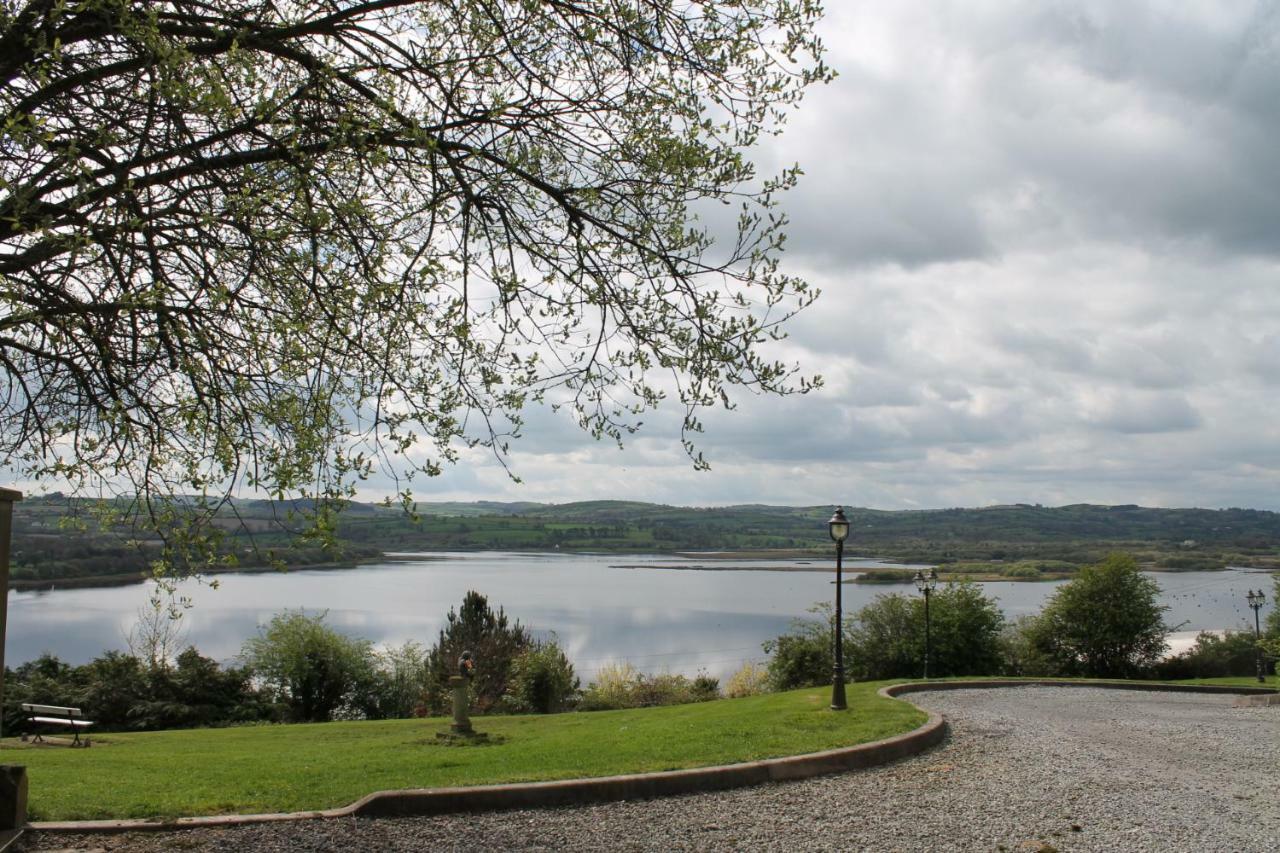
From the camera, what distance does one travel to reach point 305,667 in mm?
30922

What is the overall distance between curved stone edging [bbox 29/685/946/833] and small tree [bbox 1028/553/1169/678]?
919 inches

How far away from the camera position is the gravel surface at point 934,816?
6.73 meters

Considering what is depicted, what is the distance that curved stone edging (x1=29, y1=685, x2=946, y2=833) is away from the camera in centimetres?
714

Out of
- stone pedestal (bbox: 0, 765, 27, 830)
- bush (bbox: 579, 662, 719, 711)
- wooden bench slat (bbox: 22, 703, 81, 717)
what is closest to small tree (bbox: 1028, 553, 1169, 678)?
bush (bbox: 579, 662, 719, 711)

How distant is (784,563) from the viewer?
14062 centimetres

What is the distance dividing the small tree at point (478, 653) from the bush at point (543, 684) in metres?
1.88

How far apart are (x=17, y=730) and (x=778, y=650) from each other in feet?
64.2

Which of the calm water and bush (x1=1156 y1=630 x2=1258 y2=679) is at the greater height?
bush (x1=1156 y1=630 x2=1258 y2=679)

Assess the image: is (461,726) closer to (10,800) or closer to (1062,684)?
(10,800)

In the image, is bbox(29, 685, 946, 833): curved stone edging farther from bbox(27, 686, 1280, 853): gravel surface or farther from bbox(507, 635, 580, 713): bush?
bbox(507, 635, 580, 713): bush

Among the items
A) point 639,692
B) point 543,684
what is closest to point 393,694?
point 543,684

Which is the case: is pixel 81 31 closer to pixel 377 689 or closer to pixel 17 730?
pixel 17 730

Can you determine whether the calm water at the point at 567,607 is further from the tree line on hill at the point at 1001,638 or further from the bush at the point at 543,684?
the bush at the point at 543,684

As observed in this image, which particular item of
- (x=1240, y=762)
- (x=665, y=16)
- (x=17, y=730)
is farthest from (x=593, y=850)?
(x=17, y=730)
